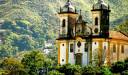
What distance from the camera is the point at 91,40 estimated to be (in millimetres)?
93250

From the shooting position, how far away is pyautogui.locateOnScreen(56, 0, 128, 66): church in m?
93.0

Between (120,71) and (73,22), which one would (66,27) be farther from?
(120,71)

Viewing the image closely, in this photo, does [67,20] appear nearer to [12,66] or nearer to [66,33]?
[66,33]

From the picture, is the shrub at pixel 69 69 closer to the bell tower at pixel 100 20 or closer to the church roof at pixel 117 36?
the bell tower at pixel 100 20

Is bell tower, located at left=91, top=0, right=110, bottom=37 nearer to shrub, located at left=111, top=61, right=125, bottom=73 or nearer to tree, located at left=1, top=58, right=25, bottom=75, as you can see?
shrub, located at left=111, top=61, right=125, bottom=73

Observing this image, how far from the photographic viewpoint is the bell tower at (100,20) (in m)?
93.9

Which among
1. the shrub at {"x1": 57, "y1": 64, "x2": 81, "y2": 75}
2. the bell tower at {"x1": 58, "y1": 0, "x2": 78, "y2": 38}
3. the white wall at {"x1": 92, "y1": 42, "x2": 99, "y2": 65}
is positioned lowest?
the shrub at {"x1": 57, "y1": 64, "x2": 81, "y2": 75}

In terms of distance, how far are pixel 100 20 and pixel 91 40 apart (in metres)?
3.45

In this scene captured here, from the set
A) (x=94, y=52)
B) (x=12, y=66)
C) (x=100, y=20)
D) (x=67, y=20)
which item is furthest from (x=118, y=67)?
(x=12, y=66)

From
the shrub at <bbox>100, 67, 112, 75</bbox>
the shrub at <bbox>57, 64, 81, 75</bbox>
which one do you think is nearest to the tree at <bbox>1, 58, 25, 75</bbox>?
the shrub at <bbox>57, 64, 81, 75</bbox>

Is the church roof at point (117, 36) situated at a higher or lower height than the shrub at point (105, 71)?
higher

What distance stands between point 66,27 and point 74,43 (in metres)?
3.62

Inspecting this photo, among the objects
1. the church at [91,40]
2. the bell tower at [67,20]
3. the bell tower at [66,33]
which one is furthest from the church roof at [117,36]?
the bell tower at [67,20]

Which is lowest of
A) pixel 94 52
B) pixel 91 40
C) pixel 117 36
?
pixel 94 52
